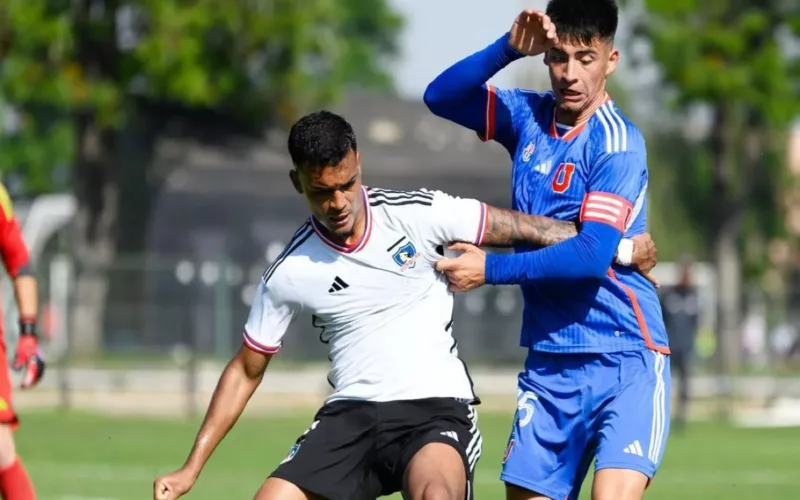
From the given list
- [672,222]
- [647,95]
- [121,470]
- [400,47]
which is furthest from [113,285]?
[400,47]

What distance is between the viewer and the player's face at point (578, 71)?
6.63 meters

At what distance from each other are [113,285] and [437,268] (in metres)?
23.0

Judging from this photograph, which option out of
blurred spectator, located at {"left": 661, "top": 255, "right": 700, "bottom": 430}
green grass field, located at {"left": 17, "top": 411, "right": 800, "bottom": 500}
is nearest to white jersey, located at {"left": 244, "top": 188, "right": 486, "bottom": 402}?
green grass field, located at {"left": 17, "top": 411, "right": 800, "bottom": 500}

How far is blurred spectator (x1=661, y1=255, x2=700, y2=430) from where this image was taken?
71.7 ft

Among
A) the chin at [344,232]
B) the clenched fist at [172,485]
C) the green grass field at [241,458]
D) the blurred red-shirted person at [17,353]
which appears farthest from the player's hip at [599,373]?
the green grass field at [241,458]

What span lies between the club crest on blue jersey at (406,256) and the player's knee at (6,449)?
8.80ft

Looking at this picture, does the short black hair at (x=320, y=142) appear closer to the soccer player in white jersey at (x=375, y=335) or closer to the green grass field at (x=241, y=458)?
the soccer player in white jersey at (x=375, y=335)

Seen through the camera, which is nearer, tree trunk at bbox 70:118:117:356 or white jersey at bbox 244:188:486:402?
white jersey at bbox 244:188:486:402

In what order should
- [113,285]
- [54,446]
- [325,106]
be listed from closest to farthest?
[54,446]
[113,285]
[325,106]

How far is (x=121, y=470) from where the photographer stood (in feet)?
50.8

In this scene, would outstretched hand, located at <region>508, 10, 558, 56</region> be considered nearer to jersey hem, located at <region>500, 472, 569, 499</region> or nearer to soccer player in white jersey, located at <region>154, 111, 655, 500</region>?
soccer player in white jersey, located at <region>154, 111, 655, 500</region>

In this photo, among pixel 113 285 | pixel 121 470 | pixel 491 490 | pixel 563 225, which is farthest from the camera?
pixel 113 285

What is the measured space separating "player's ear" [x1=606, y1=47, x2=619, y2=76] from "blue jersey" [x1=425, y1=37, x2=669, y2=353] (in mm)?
153

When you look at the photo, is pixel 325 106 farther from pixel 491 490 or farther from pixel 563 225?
pixel 563 225
